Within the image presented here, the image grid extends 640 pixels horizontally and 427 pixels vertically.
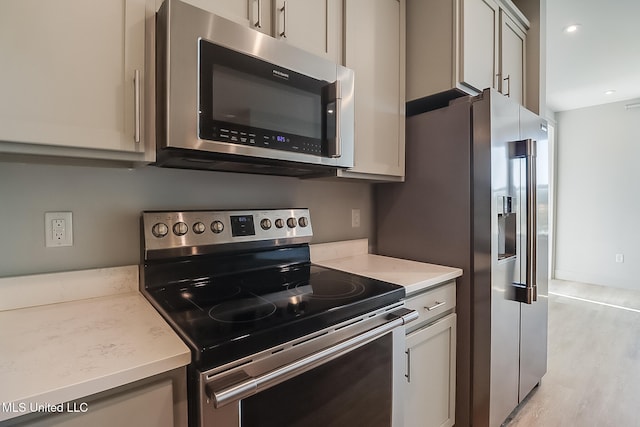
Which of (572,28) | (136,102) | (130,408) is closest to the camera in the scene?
(130,408)

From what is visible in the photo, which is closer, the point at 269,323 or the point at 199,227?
the point at 269,323

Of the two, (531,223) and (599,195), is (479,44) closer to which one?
(531,223)

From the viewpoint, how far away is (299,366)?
33.0 inches

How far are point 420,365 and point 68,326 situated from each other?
1289 millimetres

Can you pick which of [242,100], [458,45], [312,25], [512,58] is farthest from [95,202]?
[512,58]

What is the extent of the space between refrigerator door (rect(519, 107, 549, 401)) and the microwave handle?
3.48ft

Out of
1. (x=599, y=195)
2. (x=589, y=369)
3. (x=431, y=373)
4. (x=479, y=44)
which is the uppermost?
(x=479, y=44)

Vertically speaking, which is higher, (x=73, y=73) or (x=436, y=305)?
(x=73, y=73)

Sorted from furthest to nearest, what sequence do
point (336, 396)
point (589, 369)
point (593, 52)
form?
point (593, 52), point (589, 369), point (336, 396)

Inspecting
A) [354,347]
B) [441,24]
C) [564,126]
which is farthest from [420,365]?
[564,126]

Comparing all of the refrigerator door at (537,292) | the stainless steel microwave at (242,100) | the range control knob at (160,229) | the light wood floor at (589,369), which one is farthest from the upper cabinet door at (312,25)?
the light wood floor at (589,369)

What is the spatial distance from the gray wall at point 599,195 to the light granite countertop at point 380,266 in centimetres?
414

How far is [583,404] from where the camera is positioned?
188cm

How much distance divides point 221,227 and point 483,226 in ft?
3.91
